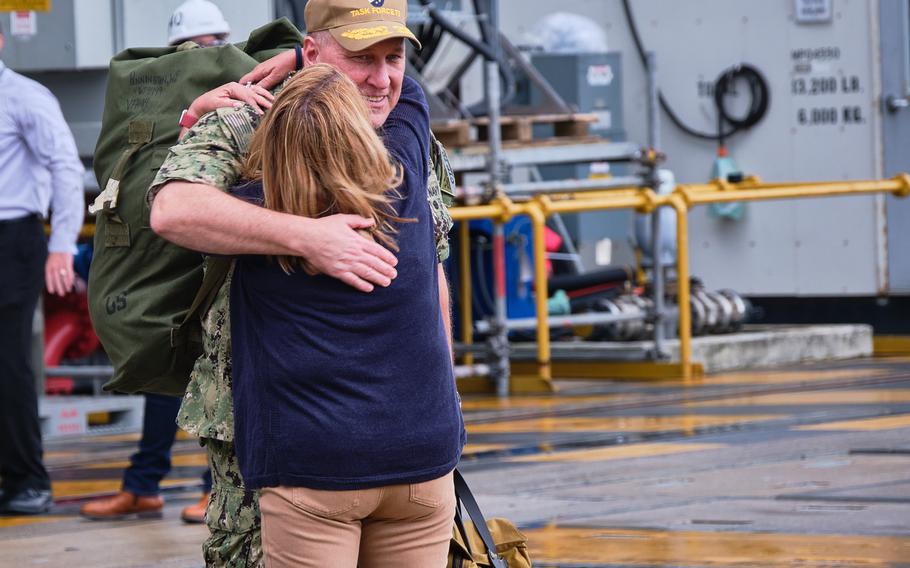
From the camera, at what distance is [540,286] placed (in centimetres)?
1170

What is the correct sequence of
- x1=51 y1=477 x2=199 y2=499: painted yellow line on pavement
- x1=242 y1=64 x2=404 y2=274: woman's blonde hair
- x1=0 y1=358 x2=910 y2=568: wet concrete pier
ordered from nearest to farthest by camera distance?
x1=242 y1=64 x2=404 y2=274: woman's blonde hair, x1=0 y1=358 x2=910 y2=568: wet concrete pier, x1=51 y1=477 x2=199 y2=499: painted yellow line on pavement

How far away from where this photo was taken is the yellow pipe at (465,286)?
1249cm

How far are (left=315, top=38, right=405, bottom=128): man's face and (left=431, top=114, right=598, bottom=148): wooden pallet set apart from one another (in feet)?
28.3

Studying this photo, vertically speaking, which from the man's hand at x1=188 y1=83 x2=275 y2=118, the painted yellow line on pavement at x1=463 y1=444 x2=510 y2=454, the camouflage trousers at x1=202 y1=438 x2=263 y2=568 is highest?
the man's hand at x1=188 y1=83 x2=275 y2=118

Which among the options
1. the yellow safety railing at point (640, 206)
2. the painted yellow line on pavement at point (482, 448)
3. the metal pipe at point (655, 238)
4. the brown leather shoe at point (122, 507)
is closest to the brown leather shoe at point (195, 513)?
the brown leather shoe at point (122, 507)

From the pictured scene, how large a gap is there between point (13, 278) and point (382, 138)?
4.29m

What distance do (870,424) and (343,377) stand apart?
638cm

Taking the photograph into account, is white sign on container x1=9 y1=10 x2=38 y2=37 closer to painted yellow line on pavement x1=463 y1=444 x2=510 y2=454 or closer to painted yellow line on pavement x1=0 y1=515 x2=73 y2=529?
painted yellow line on pavement x1=463 y1=444 x2=510 y2=454

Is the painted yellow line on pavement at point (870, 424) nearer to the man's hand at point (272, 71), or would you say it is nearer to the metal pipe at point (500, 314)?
the metal pipe at point (500, 314)

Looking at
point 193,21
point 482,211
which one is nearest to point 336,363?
point 193,21

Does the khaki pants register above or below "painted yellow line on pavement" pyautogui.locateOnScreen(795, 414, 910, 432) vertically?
above

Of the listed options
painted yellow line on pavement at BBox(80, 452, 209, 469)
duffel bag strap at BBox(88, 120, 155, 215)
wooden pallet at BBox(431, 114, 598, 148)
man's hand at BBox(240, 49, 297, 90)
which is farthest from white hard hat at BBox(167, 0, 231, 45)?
wooden pallet at BBox(431, 114, 598, 148)

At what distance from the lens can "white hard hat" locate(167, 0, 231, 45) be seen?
609cm

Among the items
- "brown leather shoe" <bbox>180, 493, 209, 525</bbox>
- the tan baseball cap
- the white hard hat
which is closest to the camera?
the tan baseball cap
